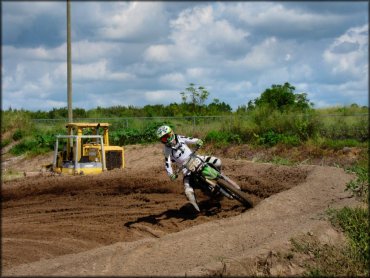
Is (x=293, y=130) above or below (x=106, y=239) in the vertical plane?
above

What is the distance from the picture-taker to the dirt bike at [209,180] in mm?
14422

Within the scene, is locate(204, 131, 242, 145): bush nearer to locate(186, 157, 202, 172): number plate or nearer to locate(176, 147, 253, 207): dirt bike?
locate(176, 147, 253, 207): dirt bike

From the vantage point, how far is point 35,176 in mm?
25266

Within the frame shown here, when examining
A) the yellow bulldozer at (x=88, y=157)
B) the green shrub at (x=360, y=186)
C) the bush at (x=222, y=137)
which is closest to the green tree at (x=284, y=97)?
the bush at (x=222, y=137)

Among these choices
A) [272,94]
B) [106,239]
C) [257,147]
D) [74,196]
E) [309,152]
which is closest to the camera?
[106,239]

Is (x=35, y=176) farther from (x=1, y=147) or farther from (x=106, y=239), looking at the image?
(x=1, y=147)

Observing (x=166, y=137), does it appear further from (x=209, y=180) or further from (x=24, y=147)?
(x=24, y=147)

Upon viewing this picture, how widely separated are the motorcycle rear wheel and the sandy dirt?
22 cm

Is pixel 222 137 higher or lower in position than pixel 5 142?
higher

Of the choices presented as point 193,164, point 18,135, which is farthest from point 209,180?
point 18,135

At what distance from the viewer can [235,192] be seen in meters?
14.6

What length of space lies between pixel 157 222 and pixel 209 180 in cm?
184

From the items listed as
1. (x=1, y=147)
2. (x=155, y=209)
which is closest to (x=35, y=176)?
(x=155, y=209)

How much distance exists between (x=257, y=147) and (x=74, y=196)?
1195 cm
